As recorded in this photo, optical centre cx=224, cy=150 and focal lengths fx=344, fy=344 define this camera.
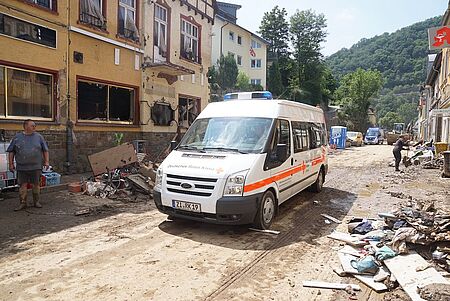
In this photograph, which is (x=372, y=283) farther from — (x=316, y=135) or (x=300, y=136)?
(x=316, y=135)

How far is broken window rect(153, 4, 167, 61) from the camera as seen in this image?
1527cm

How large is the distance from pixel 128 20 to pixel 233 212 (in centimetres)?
1115

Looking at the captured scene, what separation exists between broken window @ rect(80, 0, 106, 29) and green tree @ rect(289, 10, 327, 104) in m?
37.3

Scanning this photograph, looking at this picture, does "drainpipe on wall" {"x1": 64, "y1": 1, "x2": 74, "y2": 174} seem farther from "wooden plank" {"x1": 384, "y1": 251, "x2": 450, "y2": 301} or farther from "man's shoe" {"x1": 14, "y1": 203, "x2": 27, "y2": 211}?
"wooden plank" {"x1": 384, "y1": 251, "x2": 450, "y2": 301}

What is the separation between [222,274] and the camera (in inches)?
166

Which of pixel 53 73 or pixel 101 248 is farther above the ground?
pixel 53 73

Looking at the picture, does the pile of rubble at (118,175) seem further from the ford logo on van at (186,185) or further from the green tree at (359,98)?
the green tree at (359,98)

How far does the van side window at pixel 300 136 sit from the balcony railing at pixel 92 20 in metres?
8.38

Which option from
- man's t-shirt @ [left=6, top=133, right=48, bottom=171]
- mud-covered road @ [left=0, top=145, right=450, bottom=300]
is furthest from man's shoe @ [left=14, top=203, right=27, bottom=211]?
man's t-shirt @ [left=6, top=133, right=48, bottom=171]

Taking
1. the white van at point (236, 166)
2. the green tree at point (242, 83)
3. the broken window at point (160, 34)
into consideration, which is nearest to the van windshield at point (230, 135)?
the white van at point (236, 166)

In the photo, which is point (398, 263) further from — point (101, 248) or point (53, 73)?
point (53, 73)

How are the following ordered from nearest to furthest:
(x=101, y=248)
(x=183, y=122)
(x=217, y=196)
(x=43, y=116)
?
1. (x=101, y=248)
2. (x=217, y=196)
3. (x=43, y=116)
4. (x=183, y=122)

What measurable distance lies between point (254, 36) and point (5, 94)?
1492 inches

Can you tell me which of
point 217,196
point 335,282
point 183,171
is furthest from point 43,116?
point 335,282
